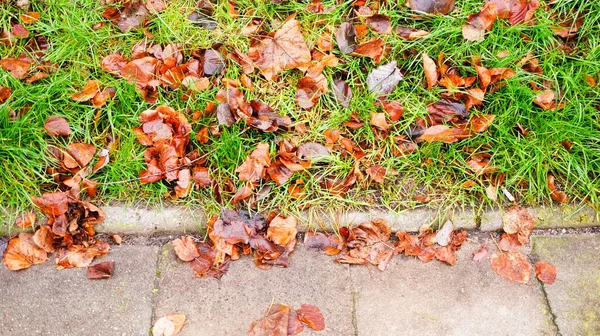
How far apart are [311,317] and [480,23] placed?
1.59 meters

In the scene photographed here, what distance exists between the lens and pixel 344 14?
8.70 feet

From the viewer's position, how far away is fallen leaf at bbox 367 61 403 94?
8.16 feet

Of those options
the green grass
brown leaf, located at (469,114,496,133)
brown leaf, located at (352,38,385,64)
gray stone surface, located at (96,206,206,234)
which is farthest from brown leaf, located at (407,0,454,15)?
gray stone surface, located at (96,206,206,234)

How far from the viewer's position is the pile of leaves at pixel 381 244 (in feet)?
Answer: 7.45

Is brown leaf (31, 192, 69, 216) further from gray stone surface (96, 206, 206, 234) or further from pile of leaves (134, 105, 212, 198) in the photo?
pile of leaves (134, 105, 212, 198)

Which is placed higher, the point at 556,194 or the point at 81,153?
the point at 81,153

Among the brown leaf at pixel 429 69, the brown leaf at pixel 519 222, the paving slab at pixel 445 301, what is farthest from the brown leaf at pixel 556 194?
the brown leaf at pixel 429 69

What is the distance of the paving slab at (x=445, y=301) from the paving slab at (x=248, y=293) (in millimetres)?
93

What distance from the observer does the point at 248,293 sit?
2.19m

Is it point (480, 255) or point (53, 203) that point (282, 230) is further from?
point (53, 203)

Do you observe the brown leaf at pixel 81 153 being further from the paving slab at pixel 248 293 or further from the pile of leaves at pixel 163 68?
the paving slab at pixel 248 293

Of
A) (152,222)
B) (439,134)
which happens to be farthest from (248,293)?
(439,134)

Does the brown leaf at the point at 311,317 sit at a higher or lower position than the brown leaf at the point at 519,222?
lower

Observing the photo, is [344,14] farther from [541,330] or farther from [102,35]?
[541,330]
